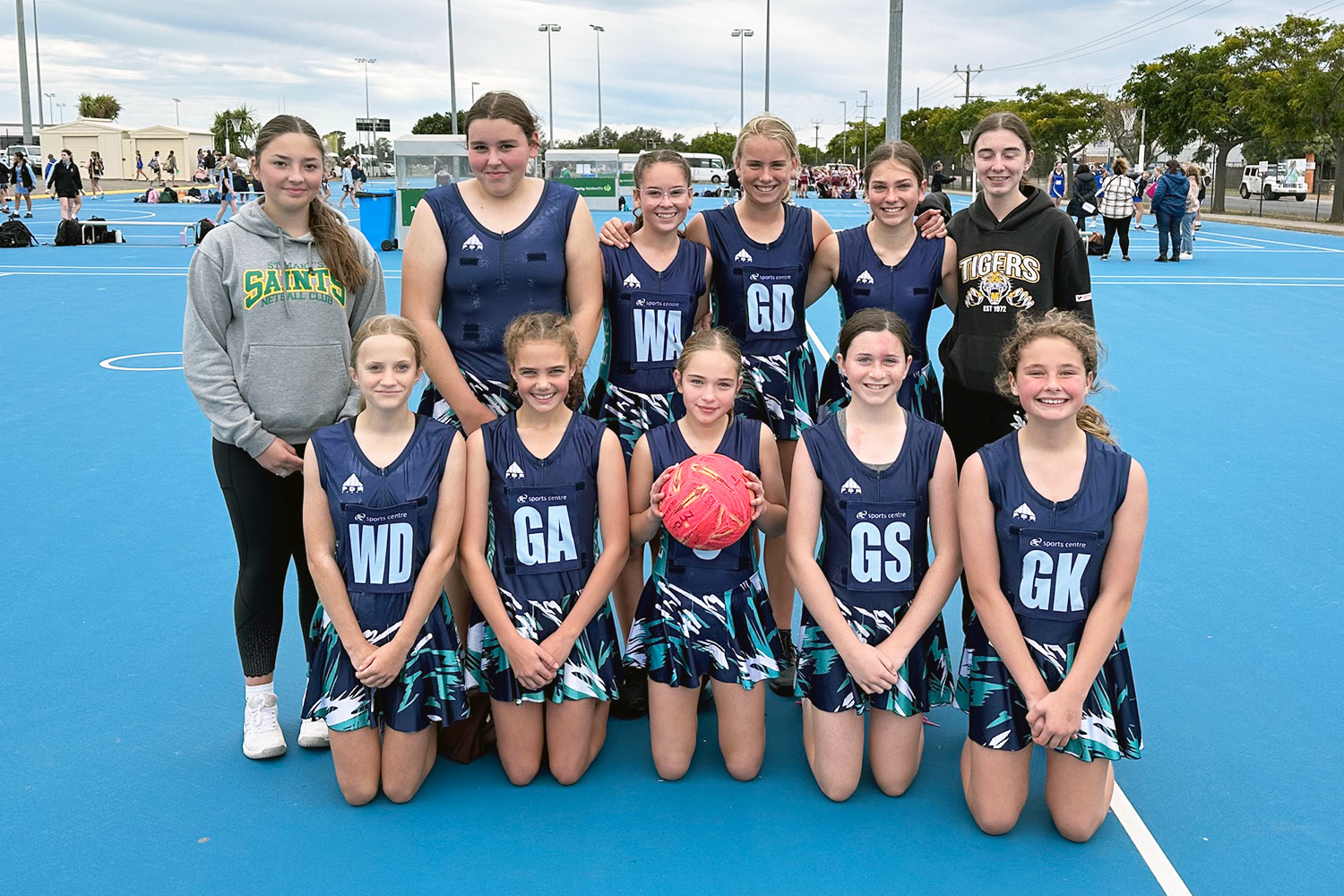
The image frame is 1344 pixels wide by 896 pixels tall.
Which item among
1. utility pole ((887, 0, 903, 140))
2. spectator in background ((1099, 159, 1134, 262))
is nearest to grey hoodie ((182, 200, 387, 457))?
utility pole ((887, 0, 903, 140))

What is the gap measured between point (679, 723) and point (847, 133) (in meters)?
106

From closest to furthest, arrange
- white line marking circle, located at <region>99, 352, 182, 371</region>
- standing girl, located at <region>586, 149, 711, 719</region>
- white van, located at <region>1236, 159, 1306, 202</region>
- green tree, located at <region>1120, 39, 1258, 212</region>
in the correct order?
standing girl, located at <region>586, 149, 711, 719</region> → white line marking circle, located at <region>99, 352, 182, 371</region> → green tree, located at <region>1120, 39, 1258, 212</region> → white van, located at <region>1236, 159, 1306, 202</region>

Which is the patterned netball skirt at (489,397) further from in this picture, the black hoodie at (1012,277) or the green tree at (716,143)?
the green tree at (716,143)

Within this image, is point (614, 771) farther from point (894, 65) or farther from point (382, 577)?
point (894, 65)

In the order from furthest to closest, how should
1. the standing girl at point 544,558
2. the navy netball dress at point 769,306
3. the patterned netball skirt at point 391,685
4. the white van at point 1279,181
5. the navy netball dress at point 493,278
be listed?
1. the white van at point 1279,181
2. the navy netball dress at point 769,306
3. the navy netball dress at point 493,278
4. the standing girl at point 544,558
5. the patterned netball skirt at point 391,685

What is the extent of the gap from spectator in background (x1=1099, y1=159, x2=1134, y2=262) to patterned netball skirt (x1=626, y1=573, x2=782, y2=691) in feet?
59.3

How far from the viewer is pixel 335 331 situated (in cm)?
360

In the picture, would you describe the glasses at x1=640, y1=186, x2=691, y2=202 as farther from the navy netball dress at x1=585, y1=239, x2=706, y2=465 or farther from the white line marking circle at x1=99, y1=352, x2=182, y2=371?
the white line marking circle at x1=99, y1=352, x2=182, y2=371

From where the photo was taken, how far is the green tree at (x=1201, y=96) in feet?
108

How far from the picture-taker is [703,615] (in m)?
3.50

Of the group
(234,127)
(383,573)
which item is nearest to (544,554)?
(383,573)

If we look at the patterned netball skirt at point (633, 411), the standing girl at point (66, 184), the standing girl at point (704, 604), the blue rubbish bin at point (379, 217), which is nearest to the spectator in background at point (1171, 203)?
the blue rubbish bin at point (379, 217)

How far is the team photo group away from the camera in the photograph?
10.3 feet

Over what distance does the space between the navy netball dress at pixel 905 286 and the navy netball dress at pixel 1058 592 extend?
91 cm
